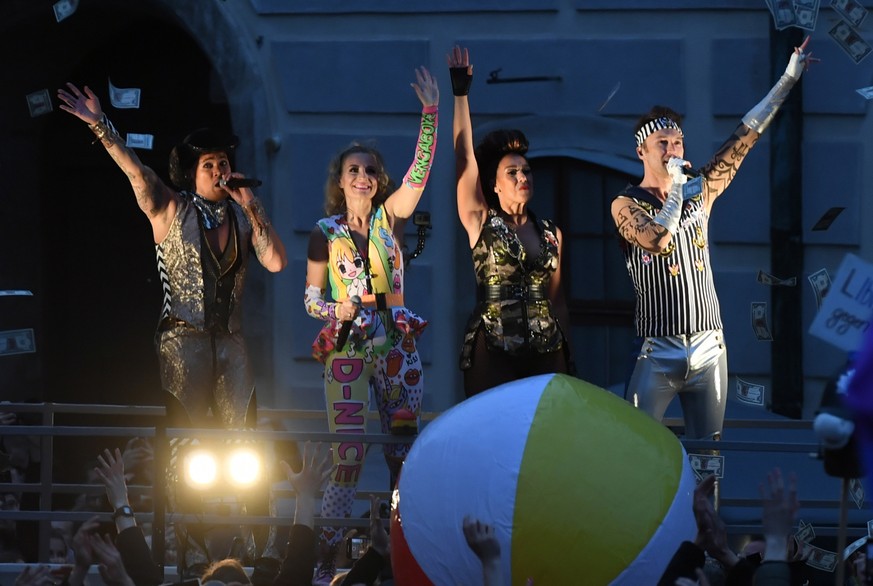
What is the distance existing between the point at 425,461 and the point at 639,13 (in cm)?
518

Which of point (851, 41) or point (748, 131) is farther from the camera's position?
point (851, 41)

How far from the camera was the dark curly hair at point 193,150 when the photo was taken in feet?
21.7

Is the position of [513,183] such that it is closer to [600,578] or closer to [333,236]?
[333,236]

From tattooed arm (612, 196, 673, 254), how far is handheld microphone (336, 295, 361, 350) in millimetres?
1111

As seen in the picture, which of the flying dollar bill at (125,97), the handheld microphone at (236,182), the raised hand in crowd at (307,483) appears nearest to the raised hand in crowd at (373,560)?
the raised hand in crowd at (307,483)

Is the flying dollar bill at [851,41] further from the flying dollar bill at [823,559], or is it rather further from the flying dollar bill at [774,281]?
the flying dollar bill at [823,559]

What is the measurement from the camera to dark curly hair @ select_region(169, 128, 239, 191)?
21.7 ft

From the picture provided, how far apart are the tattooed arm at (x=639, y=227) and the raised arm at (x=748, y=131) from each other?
382mm

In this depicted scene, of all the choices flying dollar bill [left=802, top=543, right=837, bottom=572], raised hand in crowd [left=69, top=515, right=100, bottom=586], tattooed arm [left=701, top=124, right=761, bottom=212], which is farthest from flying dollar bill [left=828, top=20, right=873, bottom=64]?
raised hand in crowd [left=69, top=515, right=100, bottom=586]

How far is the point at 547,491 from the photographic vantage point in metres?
3.98

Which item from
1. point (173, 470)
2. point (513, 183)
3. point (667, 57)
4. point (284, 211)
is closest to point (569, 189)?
point (667, 57)

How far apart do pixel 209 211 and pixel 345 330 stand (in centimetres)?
86

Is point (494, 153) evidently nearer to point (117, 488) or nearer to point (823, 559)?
point (823, 559)

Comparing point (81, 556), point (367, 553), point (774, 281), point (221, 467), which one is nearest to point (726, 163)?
point (774, 281)
